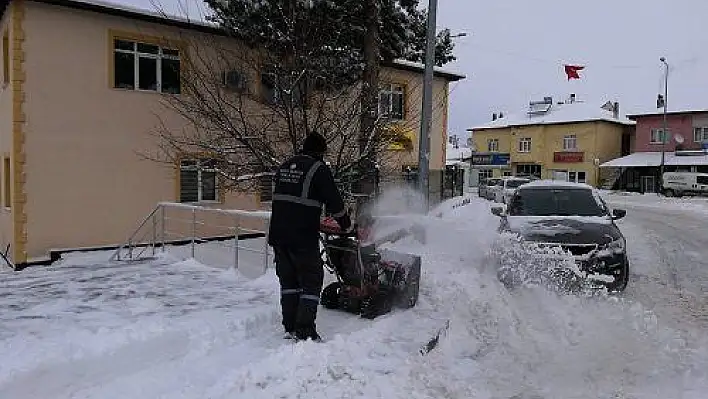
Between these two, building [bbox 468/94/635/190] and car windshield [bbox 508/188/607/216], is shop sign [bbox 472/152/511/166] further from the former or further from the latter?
car windshield [bbox 508/188/607/216]

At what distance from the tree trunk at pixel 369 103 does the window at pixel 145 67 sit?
490 centimetres

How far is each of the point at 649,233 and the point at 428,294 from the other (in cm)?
1266

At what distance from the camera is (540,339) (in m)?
6.04

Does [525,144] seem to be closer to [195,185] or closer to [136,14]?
[195,185]

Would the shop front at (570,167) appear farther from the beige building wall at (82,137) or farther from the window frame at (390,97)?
the beige building wall at (82,137)

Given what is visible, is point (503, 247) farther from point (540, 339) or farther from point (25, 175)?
point (25, 175)

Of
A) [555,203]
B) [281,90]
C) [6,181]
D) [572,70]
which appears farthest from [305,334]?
[572,70]

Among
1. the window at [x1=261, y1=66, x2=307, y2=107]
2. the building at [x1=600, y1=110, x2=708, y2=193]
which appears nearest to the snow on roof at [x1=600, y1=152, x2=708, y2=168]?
the building at [x1=600, y1=110, x2=708, y2=193]

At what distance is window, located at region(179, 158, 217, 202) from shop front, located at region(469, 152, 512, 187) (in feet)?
138

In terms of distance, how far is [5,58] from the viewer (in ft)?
44.9

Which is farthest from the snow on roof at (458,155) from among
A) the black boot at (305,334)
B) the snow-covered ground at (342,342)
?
the black boot at (305,334)

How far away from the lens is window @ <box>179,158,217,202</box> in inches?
580

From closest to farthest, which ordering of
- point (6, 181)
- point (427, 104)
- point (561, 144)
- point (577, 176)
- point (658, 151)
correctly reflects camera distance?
point (427, 104)
point (6, 181)
point (658, 151)
point (577, 176)
point (561, 144)

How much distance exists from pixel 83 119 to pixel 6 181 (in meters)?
2.80
